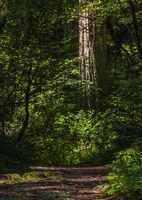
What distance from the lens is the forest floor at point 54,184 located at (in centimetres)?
895

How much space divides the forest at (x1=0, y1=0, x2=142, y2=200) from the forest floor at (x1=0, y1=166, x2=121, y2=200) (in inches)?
0.9

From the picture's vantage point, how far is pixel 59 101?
17.1 m

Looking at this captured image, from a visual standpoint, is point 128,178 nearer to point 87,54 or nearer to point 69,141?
point 69,141

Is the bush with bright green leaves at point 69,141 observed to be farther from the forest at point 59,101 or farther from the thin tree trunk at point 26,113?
the thin tree trunk at point 26,113

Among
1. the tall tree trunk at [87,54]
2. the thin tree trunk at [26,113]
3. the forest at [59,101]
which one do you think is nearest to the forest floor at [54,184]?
the forest at [59,101]

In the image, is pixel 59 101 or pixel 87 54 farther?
pixel 87 54

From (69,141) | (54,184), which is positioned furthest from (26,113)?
(54,184)

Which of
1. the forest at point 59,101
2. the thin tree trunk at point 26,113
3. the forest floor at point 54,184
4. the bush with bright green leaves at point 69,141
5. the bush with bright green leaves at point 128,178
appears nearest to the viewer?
the bush with bright green leaves at point 128,178

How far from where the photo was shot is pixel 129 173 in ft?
27.7

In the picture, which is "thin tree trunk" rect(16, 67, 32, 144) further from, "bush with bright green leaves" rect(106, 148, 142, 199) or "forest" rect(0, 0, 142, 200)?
"bush with bright green leaves" rect(106, 148, 142, 199)

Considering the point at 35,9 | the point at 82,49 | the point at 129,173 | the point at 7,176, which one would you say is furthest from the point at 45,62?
the point at 129,173

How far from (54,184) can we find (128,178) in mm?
2538

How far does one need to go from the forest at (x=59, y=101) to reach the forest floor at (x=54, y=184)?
0.07 ft

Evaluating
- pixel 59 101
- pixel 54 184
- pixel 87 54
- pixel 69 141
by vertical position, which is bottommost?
pixel 54 184
